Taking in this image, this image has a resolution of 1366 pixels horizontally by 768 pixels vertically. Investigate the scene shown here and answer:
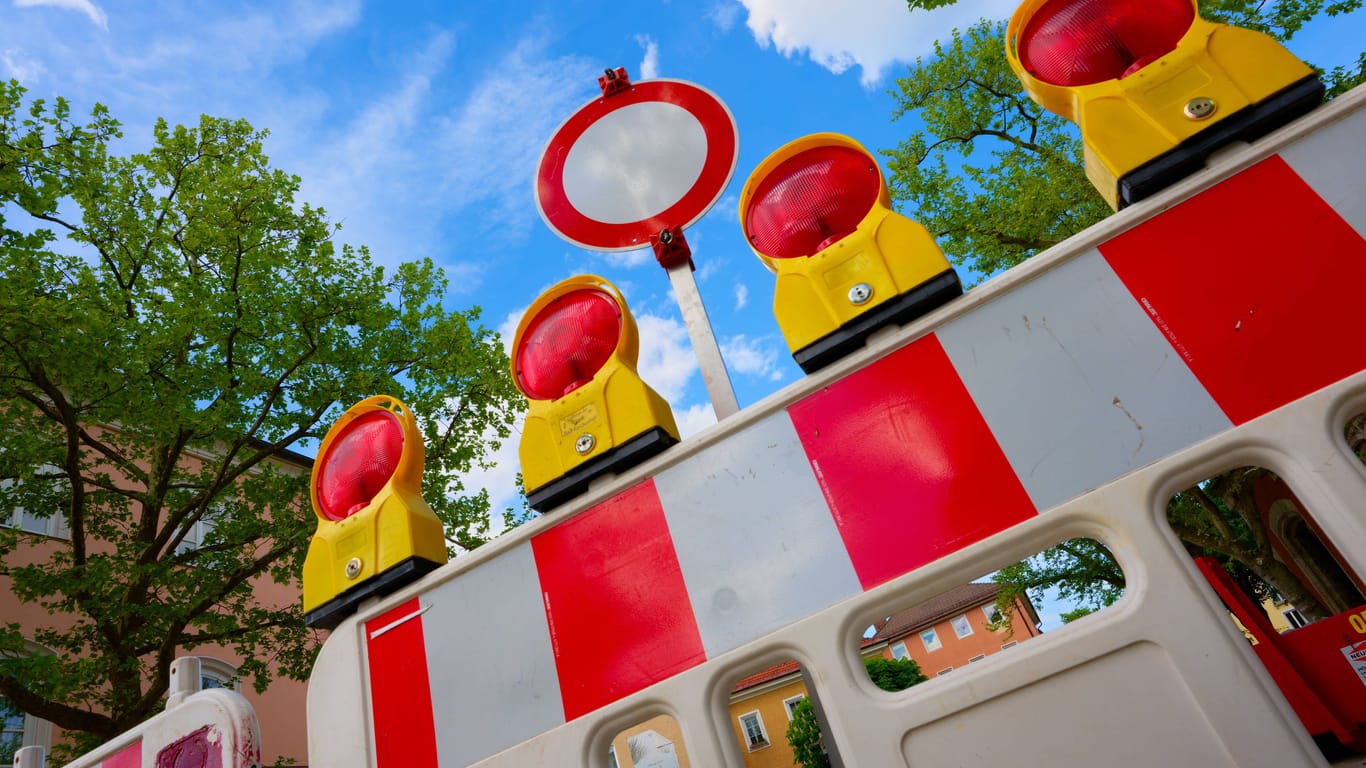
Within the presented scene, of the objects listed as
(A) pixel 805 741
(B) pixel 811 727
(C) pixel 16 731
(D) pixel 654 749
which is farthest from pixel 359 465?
(B) pixel 811 727

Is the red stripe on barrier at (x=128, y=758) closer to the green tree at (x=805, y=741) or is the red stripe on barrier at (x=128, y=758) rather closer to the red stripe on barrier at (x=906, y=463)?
the red stripe on barrier at (x=906, y=463)

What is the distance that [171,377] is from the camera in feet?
25.5

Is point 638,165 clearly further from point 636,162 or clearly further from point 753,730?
point 753,730

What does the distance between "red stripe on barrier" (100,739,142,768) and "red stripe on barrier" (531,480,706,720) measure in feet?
4.52

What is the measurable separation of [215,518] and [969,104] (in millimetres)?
12596

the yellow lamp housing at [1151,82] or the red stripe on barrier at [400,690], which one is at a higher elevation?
the yellow lamp housing at [1151,82]

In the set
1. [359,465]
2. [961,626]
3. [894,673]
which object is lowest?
[359,465]

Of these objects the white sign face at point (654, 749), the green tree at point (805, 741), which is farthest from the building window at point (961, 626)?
the white sign face at point (654, 749)

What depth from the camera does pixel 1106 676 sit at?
3.73ft

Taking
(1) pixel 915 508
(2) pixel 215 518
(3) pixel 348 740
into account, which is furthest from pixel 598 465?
(2) pixel 215 518

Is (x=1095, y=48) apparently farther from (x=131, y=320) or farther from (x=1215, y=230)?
(x=131, y=320)

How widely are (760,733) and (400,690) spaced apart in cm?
2524

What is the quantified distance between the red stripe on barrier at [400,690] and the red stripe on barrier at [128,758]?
33.3 inches

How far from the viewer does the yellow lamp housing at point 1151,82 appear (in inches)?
53.9
